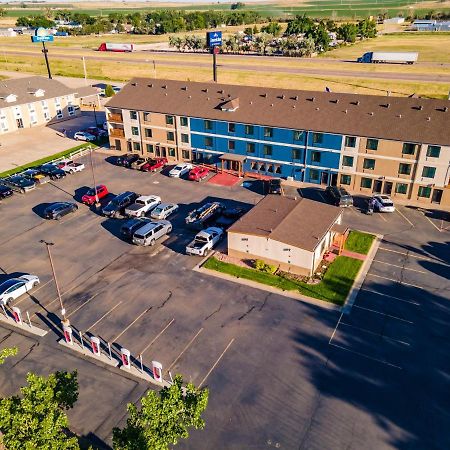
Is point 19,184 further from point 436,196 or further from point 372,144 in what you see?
point 436,196

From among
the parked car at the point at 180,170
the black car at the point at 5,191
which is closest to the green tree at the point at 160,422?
the parked car at the point at 180,170

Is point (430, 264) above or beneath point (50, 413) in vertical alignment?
beneath

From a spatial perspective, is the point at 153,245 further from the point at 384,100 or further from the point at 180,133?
the point at 384,100

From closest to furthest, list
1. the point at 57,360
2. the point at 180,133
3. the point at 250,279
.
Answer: the point at 57,360 → the point at 250,279 → the point at 180,133

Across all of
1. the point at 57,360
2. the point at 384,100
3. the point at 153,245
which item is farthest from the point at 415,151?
the point at 57,360

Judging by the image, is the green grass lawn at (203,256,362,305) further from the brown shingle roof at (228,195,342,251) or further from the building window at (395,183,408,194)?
the building window at (395,183,408,194)

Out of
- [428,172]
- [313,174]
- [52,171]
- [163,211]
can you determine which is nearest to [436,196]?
[428,172]
